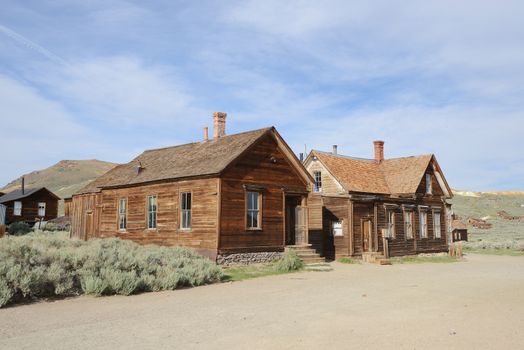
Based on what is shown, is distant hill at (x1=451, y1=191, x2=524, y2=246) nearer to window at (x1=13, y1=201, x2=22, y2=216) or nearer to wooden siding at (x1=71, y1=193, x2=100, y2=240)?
wooden siding at (x1=71, y1=193, x2=100, y2=240)

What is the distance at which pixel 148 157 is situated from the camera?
27516mm

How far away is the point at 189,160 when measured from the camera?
74.5 feet

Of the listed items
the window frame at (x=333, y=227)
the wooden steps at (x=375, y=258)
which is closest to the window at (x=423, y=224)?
the wooden steps at (x=375, y=258)

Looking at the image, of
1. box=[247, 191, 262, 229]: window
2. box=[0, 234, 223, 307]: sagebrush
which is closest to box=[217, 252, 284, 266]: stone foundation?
box=[247, 191, 262, 229]: window

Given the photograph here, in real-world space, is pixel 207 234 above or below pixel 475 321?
above

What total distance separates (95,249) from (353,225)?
1533 cm

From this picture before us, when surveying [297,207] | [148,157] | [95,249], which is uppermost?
[148,157]

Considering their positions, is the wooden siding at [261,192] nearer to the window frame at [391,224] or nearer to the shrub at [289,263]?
the shrub at [289,263]

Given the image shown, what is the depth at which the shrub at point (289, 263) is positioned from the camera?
63.0 ft

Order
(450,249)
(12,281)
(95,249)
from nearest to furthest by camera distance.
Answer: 1. (12,281)
2. (95,249)
3. (450,249)

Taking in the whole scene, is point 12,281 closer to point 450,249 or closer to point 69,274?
point 69,274

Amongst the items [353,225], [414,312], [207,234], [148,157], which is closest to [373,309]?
[414,312]

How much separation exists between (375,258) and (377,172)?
8920 millimetres

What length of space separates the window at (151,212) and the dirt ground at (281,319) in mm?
8751
